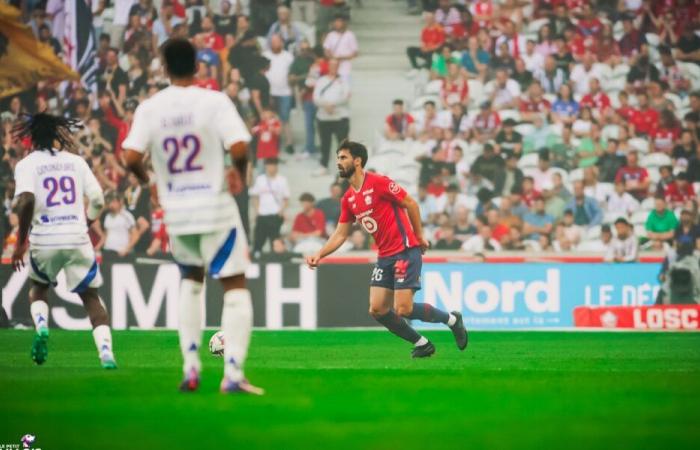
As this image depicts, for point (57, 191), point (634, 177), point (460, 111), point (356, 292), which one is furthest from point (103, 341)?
point (634, 177)

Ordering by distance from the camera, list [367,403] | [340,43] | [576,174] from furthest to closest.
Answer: [340,43], [576,174], [367,403]

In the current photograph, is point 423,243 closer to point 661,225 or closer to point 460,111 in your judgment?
point 661,225

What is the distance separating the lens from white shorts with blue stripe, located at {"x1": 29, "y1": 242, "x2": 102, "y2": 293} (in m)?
12.6

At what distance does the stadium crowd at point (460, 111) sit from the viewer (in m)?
24.2

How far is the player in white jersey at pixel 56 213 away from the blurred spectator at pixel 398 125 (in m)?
13.8

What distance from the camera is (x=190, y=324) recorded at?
952cm

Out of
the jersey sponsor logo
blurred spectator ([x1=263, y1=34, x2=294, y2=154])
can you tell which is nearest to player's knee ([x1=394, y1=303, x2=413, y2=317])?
the jersey sponsor logo

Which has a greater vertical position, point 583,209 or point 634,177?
point 634,177

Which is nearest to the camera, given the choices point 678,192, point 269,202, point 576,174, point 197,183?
point 197,183

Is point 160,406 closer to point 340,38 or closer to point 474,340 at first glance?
point 474,340

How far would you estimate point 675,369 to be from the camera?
13055 millimetres

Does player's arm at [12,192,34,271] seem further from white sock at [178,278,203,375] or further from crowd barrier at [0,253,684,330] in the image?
crowd barrier at [0,253,684,330]

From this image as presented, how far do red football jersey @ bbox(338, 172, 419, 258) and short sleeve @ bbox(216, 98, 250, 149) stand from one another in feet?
18.4

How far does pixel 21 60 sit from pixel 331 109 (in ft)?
19.1
